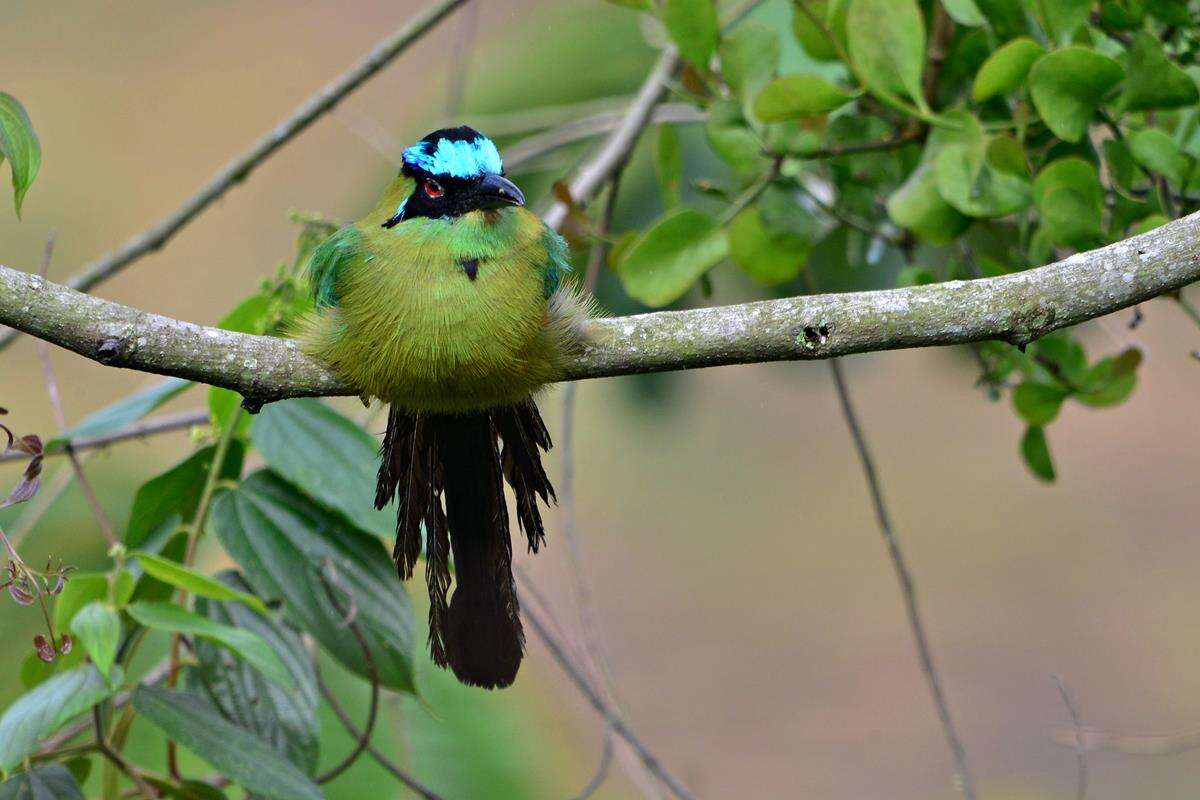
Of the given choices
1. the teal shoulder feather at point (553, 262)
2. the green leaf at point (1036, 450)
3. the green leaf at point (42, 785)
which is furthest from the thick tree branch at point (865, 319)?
the green leaf at point (1036, 450)

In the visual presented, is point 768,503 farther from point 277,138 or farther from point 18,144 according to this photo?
point 18,144

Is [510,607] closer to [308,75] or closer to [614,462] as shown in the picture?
[614,462]

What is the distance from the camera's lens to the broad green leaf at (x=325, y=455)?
1.69 m

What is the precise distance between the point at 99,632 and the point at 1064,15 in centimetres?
128

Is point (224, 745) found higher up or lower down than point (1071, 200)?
lower down

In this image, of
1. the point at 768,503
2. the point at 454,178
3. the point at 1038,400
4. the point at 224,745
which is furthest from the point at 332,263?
the point at 768,503

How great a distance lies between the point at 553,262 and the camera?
1.49m

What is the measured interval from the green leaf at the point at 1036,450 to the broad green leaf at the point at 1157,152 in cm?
48

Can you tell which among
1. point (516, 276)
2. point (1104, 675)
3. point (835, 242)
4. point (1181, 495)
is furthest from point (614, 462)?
point (516, 276)

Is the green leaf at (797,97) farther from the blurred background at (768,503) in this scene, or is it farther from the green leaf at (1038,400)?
the blurred background at (768,503)

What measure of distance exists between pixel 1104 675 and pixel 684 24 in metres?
4.54

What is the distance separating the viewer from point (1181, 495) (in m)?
6.36

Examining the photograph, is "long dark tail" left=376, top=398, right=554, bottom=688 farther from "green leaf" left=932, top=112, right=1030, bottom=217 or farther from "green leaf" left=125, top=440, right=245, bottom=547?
"green leaf" left=932, top=112, right=1030, bottom=217

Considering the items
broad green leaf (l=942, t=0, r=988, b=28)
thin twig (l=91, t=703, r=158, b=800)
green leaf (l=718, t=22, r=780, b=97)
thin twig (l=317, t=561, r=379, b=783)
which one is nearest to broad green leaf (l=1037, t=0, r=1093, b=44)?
broad green leaf (l=942, t=0, r=988, b=28)
